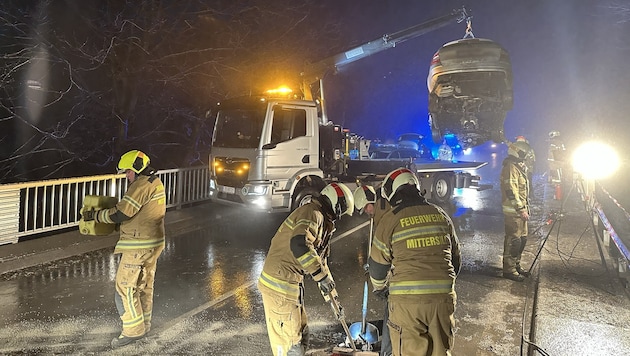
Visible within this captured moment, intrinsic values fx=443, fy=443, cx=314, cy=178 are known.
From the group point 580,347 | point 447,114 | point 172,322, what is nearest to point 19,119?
point 172,322

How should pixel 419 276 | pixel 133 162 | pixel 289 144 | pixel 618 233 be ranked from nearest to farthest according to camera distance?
pixel 419 276, pixel 133 162, pixel 618 233, pixel 289 144

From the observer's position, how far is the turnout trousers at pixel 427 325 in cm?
259

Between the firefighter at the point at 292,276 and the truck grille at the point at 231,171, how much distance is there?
18.0ft

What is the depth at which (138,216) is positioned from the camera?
12.8 feet

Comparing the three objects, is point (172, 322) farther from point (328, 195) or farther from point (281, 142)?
point (281, 142)

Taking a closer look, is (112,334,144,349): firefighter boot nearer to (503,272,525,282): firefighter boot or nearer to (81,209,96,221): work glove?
(81,209,96,221): work glove

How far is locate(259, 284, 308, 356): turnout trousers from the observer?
3043mm

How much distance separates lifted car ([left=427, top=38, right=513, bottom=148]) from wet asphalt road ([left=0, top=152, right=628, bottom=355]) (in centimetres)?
323

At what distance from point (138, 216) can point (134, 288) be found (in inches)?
24.4

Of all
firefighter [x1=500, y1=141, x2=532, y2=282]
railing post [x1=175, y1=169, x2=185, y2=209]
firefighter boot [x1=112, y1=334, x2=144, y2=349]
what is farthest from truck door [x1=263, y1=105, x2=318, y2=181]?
firefighter boot [x1=112, y1=334, x2=144, y2=349]

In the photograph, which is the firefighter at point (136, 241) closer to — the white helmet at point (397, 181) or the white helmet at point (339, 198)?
the white helmet at point (339, 198)

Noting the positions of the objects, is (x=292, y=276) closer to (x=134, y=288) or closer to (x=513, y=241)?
(x=134, y=288)

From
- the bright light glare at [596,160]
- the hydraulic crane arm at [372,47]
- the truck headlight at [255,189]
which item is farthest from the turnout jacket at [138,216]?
the bright light glare at [596,160]

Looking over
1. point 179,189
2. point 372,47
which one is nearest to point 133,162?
point 179,189
